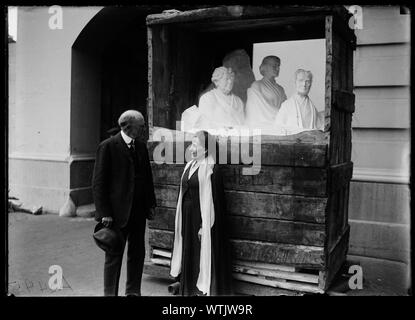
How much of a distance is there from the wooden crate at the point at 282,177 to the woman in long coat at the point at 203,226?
21cm

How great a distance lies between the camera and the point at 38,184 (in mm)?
7781

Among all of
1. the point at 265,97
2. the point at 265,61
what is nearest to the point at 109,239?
the point at 265,97

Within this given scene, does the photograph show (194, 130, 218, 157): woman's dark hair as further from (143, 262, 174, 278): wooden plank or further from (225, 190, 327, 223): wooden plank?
(143, 262, 174, 278): wooden plank

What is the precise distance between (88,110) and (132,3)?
4127 millimetres

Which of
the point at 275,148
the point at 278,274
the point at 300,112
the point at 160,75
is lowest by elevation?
the point at 278,274

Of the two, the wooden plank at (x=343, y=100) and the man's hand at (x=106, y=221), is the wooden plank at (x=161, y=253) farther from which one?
the wooden plank at (x=343, y=100)

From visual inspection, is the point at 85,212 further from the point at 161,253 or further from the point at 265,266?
the point at 265,266

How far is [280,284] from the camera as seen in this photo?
13.6ft

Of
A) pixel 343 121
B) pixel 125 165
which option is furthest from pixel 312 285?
pixel 125 165

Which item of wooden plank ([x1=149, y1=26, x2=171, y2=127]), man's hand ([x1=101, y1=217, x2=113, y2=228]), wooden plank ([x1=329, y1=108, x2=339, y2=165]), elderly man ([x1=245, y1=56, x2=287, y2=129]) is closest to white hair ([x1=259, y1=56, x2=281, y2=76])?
elderly man ([x1=245, y1=56, x2=287, y2=129])

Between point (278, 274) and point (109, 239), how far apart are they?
5.08 feet

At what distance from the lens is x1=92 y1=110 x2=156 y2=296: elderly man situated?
12.3 ft

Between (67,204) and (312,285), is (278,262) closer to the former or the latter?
(312,285)

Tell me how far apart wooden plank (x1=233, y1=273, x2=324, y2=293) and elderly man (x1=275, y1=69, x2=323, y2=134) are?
1.46 metres
